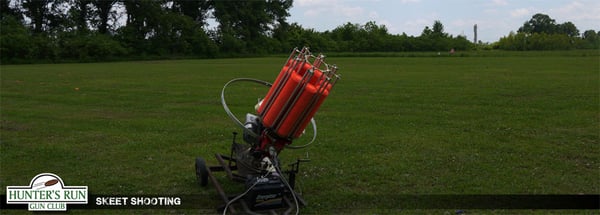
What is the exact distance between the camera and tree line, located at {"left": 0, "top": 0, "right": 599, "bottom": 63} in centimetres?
6488

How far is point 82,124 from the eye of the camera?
40.6ft

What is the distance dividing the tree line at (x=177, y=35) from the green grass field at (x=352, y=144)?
5067cm

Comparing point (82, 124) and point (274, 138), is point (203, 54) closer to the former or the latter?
point (82, 124)

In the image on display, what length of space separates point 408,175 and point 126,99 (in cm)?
1260

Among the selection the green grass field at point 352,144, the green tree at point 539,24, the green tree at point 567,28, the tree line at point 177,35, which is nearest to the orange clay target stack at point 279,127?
the green grass field at point 352,144

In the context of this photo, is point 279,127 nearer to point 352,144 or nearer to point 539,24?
point 352,144

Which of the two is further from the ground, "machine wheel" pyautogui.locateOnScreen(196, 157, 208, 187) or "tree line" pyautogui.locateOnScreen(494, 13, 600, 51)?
"tree line" pyautogui.locateOnScreen(494, 13, 600, 51)

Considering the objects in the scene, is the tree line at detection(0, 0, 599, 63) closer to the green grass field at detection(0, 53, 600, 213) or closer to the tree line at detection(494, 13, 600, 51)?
Result: the tree line at detection(494, 13, 600, 51)

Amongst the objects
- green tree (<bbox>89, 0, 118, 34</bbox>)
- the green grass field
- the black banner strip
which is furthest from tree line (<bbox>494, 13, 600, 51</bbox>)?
the black banner strip

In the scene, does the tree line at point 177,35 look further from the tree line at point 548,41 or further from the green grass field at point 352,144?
the green grass field at point 352,144

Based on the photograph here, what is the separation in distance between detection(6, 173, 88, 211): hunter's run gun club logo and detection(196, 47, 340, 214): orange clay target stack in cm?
165

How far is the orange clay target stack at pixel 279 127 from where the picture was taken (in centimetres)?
543

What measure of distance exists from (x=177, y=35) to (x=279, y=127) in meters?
77.9

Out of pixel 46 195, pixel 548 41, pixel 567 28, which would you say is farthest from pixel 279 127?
pixel 567 28
